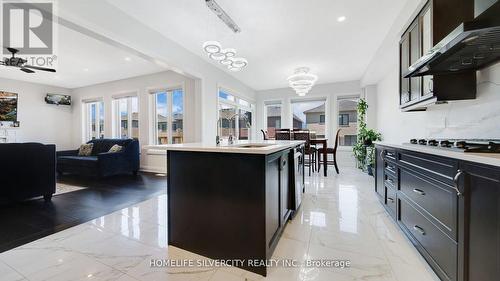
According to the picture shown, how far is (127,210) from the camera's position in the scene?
2795 millimetres

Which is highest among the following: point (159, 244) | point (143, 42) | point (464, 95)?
point (143, 42)

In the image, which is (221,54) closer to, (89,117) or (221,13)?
(221,13)

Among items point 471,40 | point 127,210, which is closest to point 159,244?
point 127,210

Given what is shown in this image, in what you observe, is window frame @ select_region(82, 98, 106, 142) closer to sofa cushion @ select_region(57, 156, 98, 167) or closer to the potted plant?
sofa cushion @ select_region(57, 156, 98, 167)

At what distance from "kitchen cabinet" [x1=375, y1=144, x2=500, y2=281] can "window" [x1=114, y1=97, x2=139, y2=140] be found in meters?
6.46

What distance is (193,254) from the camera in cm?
171

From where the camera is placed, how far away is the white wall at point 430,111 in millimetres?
1670

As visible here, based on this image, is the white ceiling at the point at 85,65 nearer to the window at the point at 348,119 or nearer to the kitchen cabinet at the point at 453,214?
the kitchen cabinet at the point at 453,214

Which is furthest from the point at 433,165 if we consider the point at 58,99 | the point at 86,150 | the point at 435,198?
the point at 58,99

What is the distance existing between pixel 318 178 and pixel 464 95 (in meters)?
3.23

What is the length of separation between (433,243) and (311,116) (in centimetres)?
623

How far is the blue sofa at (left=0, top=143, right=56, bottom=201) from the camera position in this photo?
2.82 m

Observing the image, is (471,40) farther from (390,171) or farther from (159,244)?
(159,244)

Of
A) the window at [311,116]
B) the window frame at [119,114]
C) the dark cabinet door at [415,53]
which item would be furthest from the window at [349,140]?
the window frame at [119,114]
